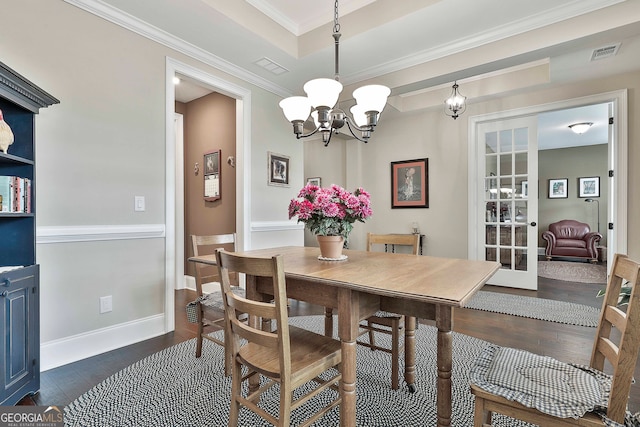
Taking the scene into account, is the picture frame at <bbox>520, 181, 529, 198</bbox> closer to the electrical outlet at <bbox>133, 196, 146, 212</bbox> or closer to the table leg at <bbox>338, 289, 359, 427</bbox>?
the table leg at <bbox>338, 289, 359, 427</bbox>

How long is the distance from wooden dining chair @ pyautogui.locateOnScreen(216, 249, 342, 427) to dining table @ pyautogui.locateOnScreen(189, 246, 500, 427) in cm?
11

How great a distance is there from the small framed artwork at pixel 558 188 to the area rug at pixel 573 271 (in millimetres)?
2105

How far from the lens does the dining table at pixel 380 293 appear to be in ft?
3.92

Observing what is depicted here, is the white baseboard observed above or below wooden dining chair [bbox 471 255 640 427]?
below

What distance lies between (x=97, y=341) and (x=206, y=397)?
1147 mm

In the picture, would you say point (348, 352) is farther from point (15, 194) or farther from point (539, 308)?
point (539, 308)

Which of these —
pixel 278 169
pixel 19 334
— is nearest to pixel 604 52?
pixel 278 169

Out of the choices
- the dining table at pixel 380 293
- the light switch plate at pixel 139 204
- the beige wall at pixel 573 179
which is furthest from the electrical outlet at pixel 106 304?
the beige wall at pixel 573 179

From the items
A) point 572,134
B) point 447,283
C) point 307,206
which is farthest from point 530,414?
point 572,134

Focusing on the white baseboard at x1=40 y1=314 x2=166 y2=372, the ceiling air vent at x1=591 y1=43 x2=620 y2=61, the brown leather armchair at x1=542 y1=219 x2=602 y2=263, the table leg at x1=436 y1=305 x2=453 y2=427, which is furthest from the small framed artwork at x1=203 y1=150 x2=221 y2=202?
the brown leather armchair at x1=542 y1=219 x2=602 y2=263

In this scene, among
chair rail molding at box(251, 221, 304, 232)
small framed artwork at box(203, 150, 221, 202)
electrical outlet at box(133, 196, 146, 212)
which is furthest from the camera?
small framed artwork at box(203, 150, 221, 202)

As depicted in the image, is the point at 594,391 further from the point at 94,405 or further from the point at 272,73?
the point at 272,73

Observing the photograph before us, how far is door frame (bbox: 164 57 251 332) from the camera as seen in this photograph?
2754mm

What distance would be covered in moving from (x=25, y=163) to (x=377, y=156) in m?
4.37
